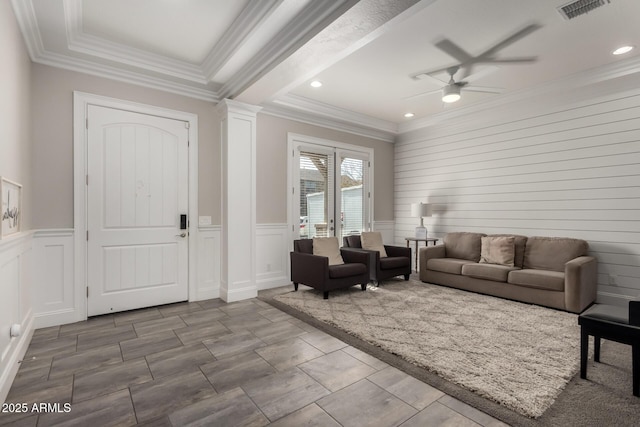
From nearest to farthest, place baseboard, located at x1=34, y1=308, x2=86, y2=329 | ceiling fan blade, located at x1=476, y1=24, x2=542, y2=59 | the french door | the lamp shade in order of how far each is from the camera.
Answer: ceiling fan blade, located at x1=476, y1=24, x2=542, y2=59
baseboard, located at x1=34, y1=308, x2=86, y2=329
the french door
the lamp shade

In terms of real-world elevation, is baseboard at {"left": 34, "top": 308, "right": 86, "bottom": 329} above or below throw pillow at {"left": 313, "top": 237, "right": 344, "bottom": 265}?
below

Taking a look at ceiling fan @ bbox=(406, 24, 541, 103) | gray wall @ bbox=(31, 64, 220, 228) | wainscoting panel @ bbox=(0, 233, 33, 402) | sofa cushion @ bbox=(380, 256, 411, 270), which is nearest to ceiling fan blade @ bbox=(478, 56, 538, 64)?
ceiling fan @ bbox=(406, 24, 541, 103)

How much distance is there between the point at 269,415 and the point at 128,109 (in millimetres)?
3632

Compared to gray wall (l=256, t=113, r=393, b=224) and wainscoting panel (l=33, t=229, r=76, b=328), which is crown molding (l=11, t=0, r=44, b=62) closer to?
wainscoting panel (l=33, t=229, r=76, b=328)

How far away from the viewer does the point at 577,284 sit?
3566 mm

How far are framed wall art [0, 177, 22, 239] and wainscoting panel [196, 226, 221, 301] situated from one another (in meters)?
1.88

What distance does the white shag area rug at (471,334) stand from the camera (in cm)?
214

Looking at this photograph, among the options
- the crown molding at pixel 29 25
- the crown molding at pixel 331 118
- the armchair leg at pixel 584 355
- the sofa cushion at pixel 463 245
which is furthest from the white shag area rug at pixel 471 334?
the crown molding at pixel 29 25

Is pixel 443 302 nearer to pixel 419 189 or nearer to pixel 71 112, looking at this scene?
pixel 419 189

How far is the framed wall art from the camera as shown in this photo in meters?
2.10

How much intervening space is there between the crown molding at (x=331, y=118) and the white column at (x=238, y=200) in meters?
0.61

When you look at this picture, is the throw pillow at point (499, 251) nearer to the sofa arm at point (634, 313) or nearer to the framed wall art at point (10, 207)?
the sofa arm at point (634, 313)

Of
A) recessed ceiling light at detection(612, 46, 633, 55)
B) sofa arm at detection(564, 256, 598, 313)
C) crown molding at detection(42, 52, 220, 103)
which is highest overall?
recessed ceiling light at detection(612, 46, 633, 55)

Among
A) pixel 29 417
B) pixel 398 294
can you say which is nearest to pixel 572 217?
pixel 398 294
